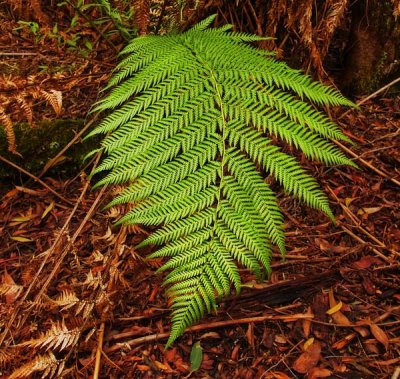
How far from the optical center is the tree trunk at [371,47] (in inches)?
89.7

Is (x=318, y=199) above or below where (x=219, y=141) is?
below

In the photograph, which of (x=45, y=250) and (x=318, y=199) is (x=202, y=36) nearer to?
(x=318, y=199)

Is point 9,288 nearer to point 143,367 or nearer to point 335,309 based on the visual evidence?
point 143,367

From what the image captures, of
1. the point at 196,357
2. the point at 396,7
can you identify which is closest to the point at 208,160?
the point at 196,357

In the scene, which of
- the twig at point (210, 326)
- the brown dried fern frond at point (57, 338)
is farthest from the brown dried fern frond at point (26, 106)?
the twig at point (210, 326)

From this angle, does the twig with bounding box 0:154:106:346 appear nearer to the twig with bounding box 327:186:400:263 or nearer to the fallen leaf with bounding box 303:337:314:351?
the fallen leaf with bounding box 303:337:314:351

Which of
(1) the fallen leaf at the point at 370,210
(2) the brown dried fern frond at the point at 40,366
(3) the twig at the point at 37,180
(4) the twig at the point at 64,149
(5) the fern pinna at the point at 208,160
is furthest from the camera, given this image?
(4) the twig at the point at 64,149

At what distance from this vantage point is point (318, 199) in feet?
4.75

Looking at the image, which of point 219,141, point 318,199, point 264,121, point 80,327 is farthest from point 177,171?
point 80,327

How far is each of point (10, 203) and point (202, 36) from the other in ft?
4.31

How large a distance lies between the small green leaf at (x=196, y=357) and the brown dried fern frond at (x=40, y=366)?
48 centimetres

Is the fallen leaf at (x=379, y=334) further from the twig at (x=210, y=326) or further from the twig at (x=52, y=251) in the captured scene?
the twig at (x=52, y=251)

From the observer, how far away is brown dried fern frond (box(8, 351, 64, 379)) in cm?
151

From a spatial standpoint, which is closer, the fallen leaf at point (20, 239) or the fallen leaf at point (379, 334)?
the fallen leaf at point (379, 334)
